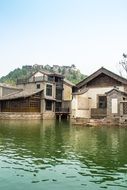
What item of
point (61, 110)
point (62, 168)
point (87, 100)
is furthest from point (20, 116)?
point (62, 168)

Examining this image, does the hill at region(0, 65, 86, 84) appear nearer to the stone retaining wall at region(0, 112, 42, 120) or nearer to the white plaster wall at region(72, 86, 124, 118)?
the stone retaining wall at region(0, 112, 42, 120)

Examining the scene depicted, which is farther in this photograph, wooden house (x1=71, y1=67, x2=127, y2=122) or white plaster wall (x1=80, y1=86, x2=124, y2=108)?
white plaster wall (x1=80, y1=86, x2=124, y2=108)

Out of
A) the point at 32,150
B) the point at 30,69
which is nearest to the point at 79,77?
Result: the point at 30,69

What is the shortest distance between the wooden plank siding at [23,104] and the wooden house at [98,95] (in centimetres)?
1774

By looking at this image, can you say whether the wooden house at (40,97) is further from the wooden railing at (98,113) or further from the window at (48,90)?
the wooden railing at (98,113)

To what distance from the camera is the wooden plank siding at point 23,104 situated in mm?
55969

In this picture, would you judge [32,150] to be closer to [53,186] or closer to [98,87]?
[53,186]

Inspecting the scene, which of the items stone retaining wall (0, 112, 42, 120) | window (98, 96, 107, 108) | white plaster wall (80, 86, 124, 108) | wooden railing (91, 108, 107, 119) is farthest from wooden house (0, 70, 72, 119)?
window (98, 96, 107, 108)

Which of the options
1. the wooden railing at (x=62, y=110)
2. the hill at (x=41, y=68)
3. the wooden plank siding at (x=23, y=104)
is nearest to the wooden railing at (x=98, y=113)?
the wooden plank siding at (x=23, y=104)

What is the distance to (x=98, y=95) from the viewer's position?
39000 mm

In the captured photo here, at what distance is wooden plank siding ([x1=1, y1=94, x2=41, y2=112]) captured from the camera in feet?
184

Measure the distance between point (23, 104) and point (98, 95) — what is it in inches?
825

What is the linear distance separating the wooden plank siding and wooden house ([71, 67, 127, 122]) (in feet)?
58.2

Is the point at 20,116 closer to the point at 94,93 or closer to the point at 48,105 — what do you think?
the point at 48,105
